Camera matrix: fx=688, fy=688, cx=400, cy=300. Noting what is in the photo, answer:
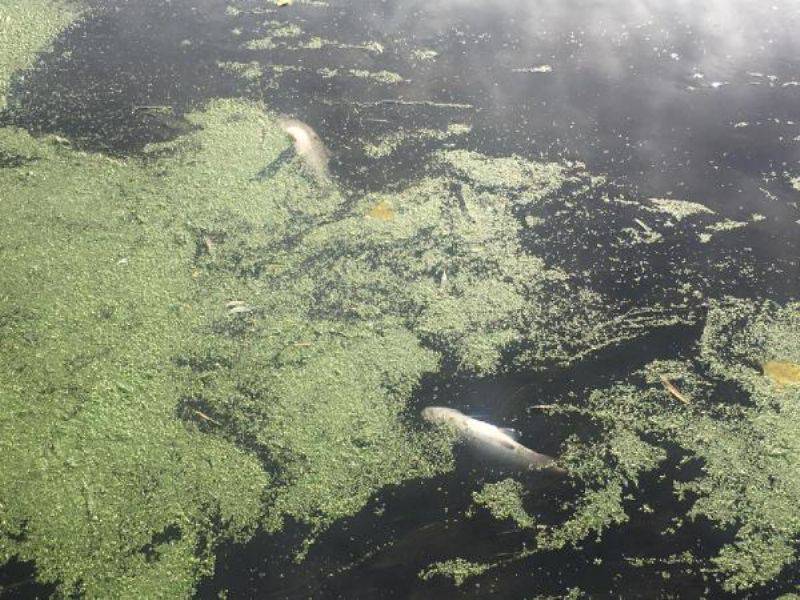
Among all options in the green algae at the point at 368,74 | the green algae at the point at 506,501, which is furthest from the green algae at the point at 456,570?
the green algae at the point at 368,74

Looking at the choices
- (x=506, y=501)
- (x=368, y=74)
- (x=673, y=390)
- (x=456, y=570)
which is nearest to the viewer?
(x=456, y=570)

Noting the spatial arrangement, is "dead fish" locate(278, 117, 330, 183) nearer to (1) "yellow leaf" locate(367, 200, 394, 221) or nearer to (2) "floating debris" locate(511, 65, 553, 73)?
(1) "yellow leaf" locate(367, 200, 394, 221)

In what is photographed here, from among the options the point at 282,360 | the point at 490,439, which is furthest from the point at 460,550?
the point at 282,360

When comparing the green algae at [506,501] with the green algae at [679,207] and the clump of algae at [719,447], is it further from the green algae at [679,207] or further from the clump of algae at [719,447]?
the green algae at [679,207]

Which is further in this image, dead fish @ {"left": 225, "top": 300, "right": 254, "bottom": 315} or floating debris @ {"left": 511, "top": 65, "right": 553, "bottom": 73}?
floating debris @ {"left": 511, "top": 65, "right": 553, "bottom": 73}

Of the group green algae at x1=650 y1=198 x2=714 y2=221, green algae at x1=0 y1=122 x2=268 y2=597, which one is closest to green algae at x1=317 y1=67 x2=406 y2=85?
Result: green algae at x1=0 y1=122 x2=268 y2=597

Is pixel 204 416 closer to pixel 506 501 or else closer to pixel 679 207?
pixel 506 501
